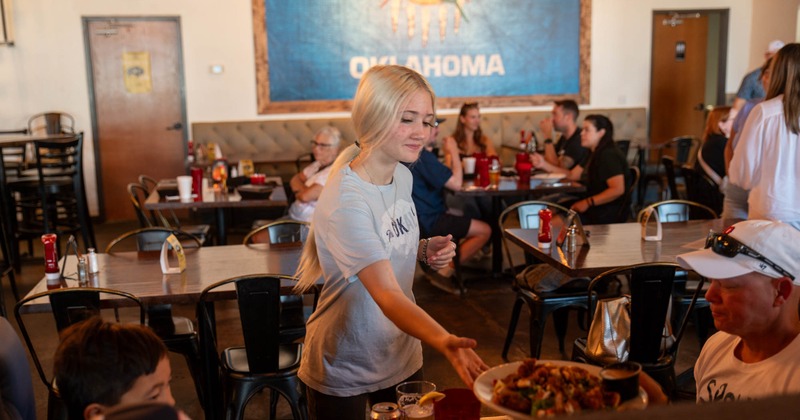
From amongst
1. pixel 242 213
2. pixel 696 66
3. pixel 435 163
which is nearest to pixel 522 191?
pixel 435 163

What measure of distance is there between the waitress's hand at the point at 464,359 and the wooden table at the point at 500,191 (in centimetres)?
439

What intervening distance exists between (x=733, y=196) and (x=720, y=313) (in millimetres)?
2972

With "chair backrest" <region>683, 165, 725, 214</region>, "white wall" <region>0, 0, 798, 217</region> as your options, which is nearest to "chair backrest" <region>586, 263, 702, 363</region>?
"chair backrest" <region>683, 165, 725, 214</region>

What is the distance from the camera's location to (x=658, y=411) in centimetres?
71

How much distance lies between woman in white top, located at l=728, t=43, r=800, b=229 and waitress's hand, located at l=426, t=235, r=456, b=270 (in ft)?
7.44

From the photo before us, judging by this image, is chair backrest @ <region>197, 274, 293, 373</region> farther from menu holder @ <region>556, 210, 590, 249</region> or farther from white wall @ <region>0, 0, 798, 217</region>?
white wall @ <region>0, 0, 798, 217</region>

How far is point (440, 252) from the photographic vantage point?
2.22 metres

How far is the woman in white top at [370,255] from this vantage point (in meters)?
1.97

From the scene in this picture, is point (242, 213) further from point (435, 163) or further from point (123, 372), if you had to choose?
point (123, 372)

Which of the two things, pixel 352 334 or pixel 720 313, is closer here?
pixel 720 313

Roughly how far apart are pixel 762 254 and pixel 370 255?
0.89 m

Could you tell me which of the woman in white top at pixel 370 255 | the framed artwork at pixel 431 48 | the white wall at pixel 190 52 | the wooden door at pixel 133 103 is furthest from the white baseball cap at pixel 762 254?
the wooden door at pixel 133 103

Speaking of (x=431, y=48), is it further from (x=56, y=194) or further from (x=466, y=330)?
(x=466, y=330)

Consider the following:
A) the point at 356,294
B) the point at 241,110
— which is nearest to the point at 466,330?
the point at 356,294
